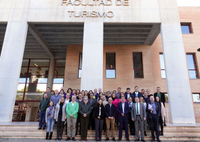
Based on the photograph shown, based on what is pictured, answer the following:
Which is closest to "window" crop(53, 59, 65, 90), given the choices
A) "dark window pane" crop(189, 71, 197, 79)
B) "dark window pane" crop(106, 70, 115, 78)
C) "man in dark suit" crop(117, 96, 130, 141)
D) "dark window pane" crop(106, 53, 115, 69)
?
"dark window pane" crop(106, 70, 115, 78)

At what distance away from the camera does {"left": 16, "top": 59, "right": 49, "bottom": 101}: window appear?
16.1 metres

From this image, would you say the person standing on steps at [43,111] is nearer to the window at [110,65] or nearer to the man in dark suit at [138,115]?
the man in dark suit at [138,115]

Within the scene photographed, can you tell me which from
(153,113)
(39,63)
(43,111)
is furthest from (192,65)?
(39,63)

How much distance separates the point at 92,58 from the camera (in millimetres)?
9680

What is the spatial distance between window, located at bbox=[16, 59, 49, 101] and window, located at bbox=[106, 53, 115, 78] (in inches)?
298

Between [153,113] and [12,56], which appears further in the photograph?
[12,56]

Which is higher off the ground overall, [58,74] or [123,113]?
[58,74]

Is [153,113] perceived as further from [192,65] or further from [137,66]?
[192,65]

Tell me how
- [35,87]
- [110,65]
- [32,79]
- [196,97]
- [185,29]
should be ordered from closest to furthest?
[196,97]
[110,65]
[185,29]
[35,87]
[32,79]

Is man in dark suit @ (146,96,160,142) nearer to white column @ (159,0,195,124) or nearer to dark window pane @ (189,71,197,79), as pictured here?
white column @ (159,0,195,124)

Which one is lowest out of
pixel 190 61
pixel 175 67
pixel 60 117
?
pixel 60 117

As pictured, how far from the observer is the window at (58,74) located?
55.7 ft

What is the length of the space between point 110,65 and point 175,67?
6.62 meters

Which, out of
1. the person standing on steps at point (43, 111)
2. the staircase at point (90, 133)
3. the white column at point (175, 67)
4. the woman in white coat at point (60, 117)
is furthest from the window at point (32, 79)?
the white column at point (175, 67)
